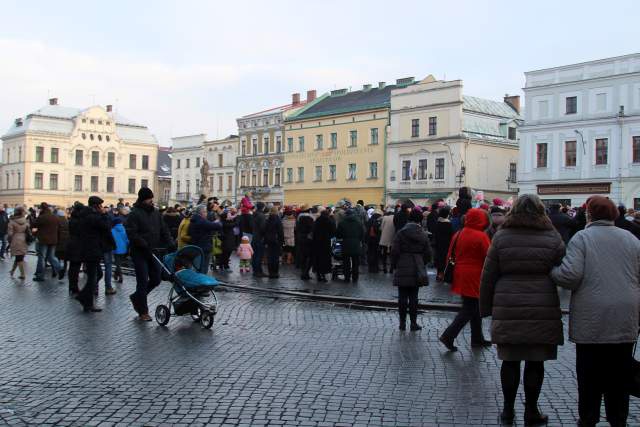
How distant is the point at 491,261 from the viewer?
6.42 metres

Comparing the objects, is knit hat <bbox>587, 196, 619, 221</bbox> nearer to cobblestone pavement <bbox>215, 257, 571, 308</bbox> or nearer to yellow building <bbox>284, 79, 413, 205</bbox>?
cobblestone pavement <bbox>215, 257, 571, 308</bbox>

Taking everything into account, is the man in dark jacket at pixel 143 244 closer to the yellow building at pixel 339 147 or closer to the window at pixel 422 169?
the window at pixel 422 169

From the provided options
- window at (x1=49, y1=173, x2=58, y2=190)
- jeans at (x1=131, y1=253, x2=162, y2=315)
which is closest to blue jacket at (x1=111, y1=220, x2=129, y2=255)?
jeans at (x1=131, y1=253, x2=162, y2=315)

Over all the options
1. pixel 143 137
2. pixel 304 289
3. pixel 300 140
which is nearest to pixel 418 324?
pixel 304 289

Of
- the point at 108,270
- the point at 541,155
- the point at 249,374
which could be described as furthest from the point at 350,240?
the point at 541,155

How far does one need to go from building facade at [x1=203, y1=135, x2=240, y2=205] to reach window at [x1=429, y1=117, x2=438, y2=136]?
86.4 ft

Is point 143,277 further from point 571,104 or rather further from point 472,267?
point 571,104

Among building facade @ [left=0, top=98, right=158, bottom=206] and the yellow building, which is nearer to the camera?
the yellow building

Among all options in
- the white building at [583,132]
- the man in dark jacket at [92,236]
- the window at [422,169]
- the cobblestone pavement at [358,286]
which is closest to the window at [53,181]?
the window at [422,169]

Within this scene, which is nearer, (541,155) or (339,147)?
(541,155)

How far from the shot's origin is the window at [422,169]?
5856cm

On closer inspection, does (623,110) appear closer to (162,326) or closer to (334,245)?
(334,245)

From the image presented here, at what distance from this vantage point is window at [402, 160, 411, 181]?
197 feet

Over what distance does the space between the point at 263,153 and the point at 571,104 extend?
34.5m
